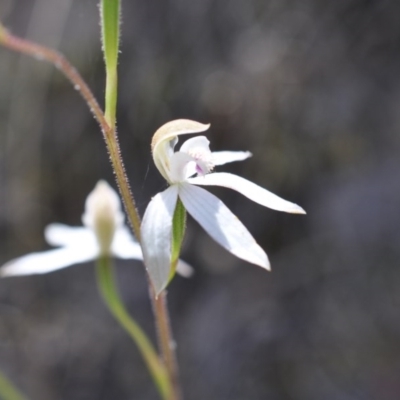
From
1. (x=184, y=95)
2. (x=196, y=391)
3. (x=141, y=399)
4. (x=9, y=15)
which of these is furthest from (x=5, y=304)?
(x=9, y=15)

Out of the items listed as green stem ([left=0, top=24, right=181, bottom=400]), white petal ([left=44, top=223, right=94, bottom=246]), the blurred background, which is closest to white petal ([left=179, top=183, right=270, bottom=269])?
green stem ([left=0, top=24, right=181, bottom=400])

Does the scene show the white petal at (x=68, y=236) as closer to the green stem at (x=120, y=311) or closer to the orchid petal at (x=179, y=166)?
the green stem at (x=120, y=311)

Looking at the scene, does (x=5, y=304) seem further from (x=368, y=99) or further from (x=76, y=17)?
(x=368, y=99)

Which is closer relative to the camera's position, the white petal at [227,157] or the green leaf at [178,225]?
the green leaf at [178,225]

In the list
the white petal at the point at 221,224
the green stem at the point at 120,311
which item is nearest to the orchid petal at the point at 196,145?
the white petal at the point at 221,224

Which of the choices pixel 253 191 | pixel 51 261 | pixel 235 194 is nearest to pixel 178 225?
pixel 253 191
